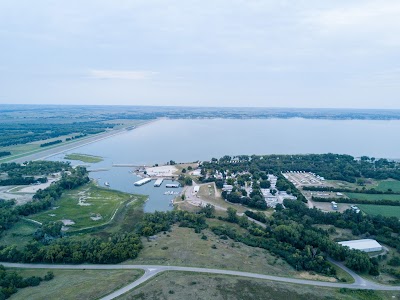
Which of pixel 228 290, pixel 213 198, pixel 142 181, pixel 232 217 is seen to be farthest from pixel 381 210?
pixel 142 181

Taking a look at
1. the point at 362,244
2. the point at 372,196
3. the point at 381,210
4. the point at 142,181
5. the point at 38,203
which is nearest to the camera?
the point at 362,244

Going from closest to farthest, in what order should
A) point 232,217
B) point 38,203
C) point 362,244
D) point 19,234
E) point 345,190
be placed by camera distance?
1. point 362,244
2. point 19,234
3. point 232,217
4. point 38,203
5. point 345,190

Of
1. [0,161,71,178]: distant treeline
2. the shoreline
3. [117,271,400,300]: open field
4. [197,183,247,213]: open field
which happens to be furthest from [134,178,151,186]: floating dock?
[117,271,400,300]: open field

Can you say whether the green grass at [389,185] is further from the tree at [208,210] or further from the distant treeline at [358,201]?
the tree at [208,210]

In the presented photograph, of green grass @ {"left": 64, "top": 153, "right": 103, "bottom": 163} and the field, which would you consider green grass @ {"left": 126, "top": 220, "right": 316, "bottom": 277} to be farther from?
green grass @ {"left": 64, "top": 153, "right": 103, "bottom": 163}

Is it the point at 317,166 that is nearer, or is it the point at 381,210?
the point at 381,210

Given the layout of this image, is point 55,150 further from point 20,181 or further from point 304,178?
point 304,178

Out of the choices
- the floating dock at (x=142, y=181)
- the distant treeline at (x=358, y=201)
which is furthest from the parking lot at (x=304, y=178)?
the floating dock at (x=142, y=181)
